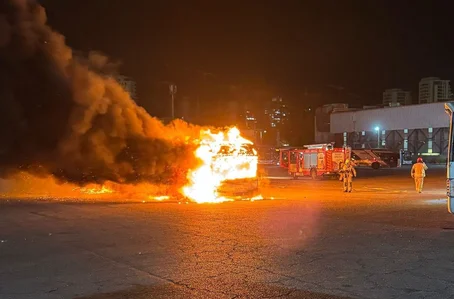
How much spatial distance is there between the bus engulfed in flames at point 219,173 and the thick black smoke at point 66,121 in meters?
0.68

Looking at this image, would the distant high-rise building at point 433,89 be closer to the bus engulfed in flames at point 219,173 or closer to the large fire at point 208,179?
the large fire at point 208,179

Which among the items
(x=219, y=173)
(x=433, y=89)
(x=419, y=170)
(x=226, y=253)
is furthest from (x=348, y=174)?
(x=433, y=89)

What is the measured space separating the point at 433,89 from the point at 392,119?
2672 centimetres

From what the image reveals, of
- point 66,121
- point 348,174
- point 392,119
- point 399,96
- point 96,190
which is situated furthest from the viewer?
point 399,96

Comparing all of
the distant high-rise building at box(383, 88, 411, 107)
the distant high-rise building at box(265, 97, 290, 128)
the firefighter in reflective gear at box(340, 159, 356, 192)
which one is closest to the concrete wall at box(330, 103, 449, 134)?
the distant high-rise building at box(265, 97, 290, 128)

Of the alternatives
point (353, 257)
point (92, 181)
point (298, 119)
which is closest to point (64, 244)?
point (353, 257)

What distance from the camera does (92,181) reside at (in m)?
18.5

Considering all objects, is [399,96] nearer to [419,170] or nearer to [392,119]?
[392,119]

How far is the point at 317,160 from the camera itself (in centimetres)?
3459

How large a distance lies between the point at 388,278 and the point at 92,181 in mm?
A: 13665

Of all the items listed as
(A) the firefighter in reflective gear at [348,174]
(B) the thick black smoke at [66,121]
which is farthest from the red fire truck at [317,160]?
(B) the thick black smoke at [66,121]

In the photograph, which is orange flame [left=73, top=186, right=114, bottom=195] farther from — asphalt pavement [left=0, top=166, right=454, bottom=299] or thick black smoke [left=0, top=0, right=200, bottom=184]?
asphalt pavement [left=0, top=166, right=454, bottom=299]

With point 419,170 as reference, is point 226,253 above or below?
below

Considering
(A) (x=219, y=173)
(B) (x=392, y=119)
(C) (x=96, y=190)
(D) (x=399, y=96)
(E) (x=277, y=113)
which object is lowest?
(C) (x=96, y=190)
